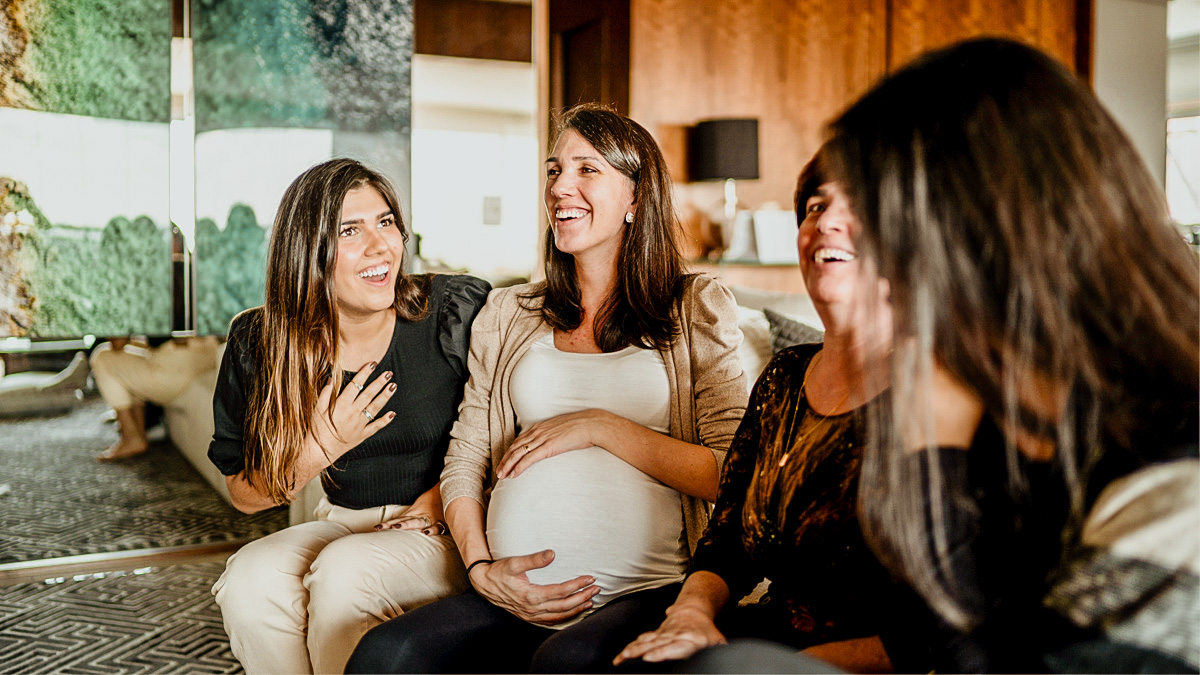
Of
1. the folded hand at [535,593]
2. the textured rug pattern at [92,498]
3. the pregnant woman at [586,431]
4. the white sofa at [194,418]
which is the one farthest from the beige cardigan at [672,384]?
the textured rug pattern at [92,498]

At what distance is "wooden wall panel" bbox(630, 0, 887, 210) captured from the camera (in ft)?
13.5

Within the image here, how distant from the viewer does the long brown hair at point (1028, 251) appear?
0.71 meters

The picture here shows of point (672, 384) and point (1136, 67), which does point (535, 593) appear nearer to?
point (672, 384)

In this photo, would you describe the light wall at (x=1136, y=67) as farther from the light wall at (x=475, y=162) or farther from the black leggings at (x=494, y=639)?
the black leggings at (x=494, y=639)

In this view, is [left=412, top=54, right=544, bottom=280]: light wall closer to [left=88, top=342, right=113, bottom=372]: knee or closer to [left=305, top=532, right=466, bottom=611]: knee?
[left=88, top=342, right=113, bottom=372]: knee

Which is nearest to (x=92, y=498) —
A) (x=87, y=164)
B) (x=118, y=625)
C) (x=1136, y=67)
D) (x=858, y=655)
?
(x=118, y=625)

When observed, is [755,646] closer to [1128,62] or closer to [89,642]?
[89,642]

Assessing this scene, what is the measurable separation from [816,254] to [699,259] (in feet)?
9.96

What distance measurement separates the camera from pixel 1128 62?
5.06 m

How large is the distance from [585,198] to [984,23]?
4096 mm

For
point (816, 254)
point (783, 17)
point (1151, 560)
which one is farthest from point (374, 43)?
point (1151, 560)

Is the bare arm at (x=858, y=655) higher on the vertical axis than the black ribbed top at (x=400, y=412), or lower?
lower

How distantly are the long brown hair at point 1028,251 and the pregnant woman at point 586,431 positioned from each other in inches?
25.8

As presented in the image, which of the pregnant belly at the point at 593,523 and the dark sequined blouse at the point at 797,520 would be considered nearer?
the dark sequined blouse at the point at 797,520
